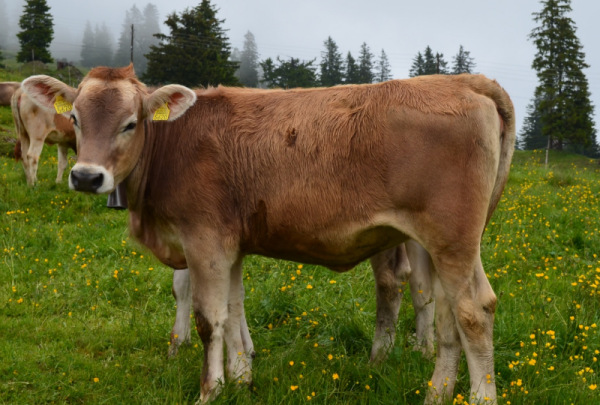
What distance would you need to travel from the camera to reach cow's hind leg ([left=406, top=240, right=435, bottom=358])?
507cm

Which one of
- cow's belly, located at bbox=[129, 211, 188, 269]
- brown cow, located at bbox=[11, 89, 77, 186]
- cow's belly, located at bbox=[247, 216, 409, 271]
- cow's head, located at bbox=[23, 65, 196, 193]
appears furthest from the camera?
brown cow, located at bbox=[11, 89, 77, 186]

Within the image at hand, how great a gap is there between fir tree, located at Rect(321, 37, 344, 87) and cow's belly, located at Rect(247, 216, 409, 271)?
64156 mm

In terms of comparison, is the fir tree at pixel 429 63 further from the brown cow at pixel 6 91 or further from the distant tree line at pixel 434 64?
the brown cow at pixel 6 91

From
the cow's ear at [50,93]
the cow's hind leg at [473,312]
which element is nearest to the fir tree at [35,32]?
the cow's ear at [50,93]

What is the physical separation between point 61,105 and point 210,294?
2.04 meters

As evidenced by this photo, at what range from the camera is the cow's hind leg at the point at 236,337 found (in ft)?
15.5

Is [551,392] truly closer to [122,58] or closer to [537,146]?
[537,146]

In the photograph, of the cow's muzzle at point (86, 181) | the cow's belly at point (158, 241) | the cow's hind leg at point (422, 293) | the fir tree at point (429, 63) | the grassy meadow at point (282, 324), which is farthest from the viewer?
the fir tree at point (429, 63)

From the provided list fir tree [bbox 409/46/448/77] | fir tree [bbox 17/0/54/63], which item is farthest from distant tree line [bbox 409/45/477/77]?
fir tree [bbox 17/0/54/63]

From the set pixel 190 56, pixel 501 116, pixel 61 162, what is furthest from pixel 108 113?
pixel 190 56

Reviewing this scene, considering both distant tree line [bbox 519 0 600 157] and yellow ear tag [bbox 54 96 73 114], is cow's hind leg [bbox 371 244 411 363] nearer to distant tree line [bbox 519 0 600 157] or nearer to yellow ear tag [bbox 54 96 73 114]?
yellow ear tag [bbox 54 96 73 114]

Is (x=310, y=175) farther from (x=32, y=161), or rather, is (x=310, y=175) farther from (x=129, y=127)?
(x=32, y=161)

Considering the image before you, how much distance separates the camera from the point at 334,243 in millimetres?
4262

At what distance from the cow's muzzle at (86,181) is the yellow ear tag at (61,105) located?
3.29ft
